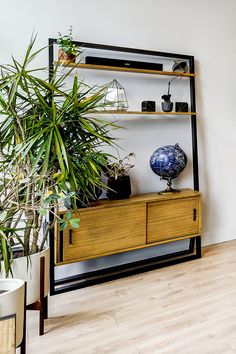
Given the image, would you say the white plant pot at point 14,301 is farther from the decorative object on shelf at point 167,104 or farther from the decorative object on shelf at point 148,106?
the decorative object on shelf at point 167,104

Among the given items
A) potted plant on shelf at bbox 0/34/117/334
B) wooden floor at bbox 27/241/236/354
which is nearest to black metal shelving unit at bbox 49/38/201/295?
wooden floor at bbox 27/241/236/354

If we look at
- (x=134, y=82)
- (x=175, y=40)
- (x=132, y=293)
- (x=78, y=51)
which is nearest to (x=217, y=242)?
(x=132, y=293)

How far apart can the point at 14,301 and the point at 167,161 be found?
5.70ft

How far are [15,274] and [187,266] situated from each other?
1.71 m

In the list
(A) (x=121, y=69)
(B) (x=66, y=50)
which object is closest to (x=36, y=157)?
(B) (x=66, y=50)

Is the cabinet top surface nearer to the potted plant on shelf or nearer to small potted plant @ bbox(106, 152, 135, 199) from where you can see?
small potted plant @ bbox(106, 152, 135, 199)

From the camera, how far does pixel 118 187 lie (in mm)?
2463

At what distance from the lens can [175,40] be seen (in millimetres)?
2902

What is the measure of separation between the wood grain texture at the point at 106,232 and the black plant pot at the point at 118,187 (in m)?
0.14

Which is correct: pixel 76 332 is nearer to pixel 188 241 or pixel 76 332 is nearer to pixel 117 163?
pixel 117 163

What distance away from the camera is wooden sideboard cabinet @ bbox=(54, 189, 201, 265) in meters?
2.22

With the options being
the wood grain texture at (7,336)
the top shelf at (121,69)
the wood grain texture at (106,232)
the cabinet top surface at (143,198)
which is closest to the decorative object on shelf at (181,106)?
the top shelf at (121,69)

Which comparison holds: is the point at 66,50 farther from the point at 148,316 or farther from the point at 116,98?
the point at 148,316

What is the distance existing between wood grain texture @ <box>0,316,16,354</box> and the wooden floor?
2.26ft
